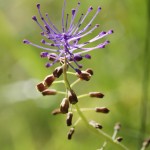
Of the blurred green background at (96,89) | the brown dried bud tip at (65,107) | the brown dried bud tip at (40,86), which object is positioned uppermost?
the brown dried bud tip at (40,86)

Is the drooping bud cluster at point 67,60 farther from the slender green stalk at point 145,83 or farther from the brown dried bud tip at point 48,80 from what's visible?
the slender green stalk at point 145,83

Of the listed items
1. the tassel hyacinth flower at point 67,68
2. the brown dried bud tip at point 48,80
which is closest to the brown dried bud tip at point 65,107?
the tassel hyacinth flower at point 67,68

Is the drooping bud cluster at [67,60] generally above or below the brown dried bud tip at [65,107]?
above

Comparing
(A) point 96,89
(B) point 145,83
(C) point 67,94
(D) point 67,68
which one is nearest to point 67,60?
(D) point 67,68

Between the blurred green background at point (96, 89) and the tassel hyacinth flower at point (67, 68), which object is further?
the blurred green background at point (96, 89)

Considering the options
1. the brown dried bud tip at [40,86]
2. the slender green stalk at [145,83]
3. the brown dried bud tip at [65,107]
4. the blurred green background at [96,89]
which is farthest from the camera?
the blurred green background at [96,89]

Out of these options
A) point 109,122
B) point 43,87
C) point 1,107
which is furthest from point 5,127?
point 43,87

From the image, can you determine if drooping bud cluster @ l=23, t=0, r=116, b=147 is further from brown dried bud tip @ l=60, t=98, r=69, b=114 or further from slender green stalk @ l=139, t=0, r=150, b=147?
slender green stalk @ l=139, t=0, r=150, b=147

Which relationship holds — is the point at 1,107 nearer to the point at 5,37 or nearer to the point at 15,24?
the point at 5,37
